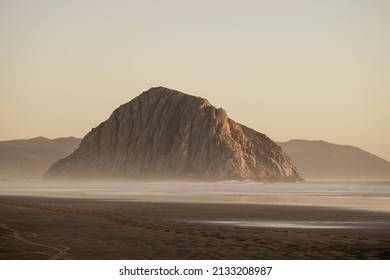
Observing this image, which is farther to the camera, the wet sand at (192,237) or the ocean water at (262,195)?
the ocean water at (262,195)

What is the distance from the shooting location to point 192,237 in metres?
28.4

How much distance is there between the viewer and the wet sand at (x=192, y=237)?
22.8m

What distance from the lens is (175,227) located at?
3409 cm

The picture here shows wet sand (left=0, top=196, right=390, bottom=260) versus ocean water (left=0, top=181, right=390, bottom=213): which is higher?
ocean water (left=0, top=181, right=390, bottom=213)

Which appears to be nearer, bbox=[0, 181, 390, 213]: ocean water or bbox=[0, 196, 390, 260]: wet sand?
bbox=[0, 196, 390, 260]: wet sand

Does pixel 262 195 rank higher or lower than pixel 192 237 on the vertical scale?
higher

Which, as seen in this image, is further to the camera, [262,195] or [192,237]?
[262,195]

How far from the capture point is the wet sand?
74.9ft

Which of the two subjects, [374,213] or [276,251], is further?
[374,213]

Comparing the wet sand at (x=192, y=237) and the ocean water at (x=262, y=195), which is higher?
the ocean water at (x=262, y=195)
